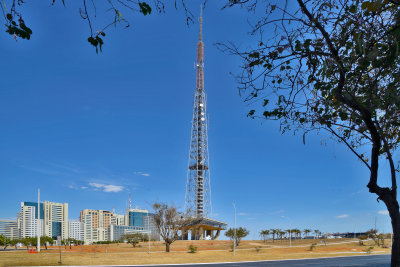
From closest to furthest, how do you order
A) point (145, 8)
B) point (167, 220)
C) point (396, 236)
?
point (145, 8)
point (396, 236)
point (167, 220)

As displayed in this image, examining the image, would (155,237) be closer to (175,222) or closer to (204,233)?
(204,233)

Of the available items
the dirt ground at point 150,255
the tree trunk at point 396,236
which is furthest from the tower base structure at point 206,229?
the tree trunk at point 396,236

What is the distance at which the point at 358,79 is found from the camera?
7.77 metres

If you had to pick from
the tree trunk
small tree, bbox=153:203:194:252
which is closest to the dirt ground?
small tree, bbox=153:203:194:252

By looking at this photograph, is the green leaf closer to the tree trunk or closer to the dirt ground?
the tree trunk

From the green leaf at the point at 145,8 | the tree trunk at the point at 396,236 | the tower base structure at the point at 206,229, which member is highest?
the green leaf at the point at 145,8

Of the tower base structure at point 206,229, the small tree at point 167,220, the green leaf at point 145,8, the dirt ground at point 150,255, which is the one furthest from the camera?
the tower base structure at point 206,229

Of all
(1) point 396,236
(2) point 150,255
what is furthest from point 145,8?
(2) point 150,255

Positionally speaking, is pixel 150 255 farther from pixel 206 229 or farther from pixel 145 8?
pixel 206 229

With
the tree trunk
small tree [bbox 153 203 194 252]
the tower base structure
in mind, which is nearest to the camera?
the tree trunk

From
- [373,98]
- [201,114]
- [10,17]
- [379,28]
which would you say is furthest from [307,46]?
[201,114]

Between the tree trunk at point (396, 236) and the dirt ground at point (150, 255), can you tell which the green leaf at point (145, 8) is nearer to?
the tree trunk at point (396, 236)

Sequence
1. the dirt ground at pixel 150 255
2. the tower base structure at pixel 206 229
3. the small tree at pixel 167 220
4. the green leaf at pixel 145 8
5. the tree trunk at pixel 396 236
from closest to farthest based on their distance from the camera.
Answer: the green leaf at pixel 145 8
the tree trunk at pixel 396 236
the dirt ground at pixel 150 255
the small tree at pixel 167 220
the tower base structure at pixel 206 229

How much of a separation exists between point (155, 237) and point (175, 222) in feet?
155
